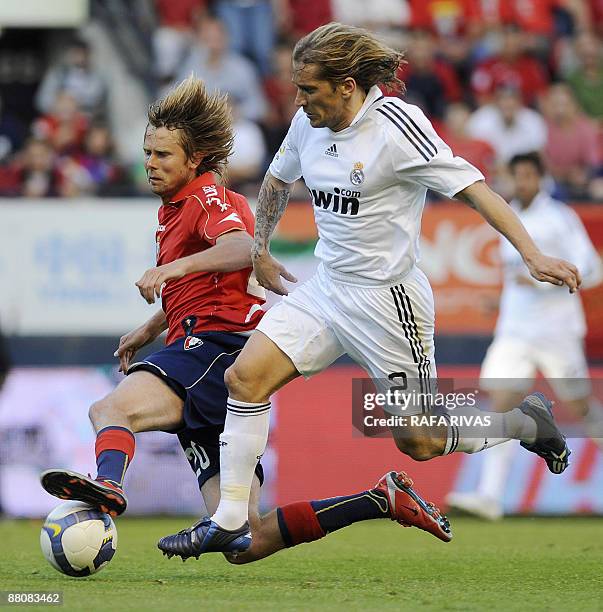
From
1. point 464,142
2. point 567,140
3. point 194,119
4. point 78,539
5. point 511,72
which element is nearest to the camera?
point 78,539

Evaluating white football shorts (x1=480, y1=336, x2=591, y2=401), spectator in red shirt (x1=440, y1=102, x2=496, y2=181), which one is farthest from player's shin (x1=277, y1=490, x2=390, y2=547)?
spectator in red shirt (x1=440, y1=102, x2=496, y2=181)

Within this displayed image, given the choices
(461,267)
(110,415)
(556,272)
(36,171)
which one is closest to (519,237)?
(556,272)

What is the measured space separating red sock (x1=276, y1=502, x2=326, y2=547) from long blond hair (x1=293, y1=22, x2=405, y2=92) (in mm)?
1960

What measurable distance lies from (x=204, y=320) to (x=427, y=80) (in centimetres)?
850

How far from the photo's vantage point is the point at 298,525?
641 cm

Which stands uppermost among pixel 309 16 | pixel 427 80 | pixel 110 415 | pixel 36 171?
pixel 309 16

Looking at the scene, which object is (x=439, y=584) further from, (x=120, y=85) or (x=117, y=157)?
(x=120, y=85)

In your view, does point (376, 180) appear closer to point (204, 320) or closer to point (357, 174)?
point (357, 174)

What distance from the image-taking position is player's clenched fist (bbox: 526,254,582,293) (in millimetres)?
5438

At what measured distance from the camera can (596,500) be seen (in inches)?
439

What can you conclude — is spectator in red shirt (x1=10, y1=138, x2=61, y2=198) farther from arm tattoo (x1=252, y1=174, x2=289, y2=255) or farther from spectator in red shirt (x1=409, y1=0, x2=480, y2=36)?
arm tattoo (x1=252, y1=174, x2=289, y2=255)

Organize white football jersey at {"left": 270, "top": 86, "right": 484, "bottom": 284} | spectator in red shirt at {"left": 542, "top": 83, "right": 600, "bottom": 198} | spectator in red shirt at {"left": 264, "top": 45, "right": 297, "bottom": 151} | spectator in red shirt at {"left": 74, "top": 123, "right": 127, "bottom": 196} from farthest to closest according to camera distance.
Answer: spectator in red shirt at {"left": 542, "top": 83, "right": 600, "bottom": 198}, spectator in red shirt at {"left": 264, "top": 45, "right": 297, "bottom": 151}, spectator in red shirt at {"left": 74, "top": 123, "right": 127, "bottom": 196}, white football jersey at {"left": 270, "top": 86, "right": 484, "bottom": 284}

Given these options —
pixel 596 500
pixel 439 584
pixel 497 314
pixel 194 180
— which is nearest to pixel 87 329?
pixel 497 314

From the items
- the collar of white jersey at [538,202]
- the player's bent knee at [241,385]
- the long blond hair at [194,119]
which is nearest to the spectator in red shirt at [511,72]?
the collar of white jersey at [538,202]
